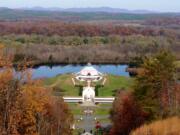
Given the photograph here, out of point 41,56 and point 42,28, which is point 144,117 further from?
point 42,28

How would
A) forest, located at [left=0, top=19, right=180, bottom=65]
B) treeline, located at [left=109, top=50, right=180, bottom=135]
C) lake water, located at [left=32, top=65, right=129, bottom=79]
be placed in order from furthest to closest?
forest, located at [left=0, top=19, right=180, bottom=65]
lake water, located at [left=32, top=65, right=129, bottom=79]
treeline, located at [left=109, top=50, right=180, bottom=135]

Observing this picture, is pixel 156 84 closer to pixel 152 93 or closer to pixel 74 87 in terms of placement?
pixel 152 93

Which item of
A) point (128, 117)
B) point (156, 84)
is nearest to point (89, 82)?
point (128, 117)

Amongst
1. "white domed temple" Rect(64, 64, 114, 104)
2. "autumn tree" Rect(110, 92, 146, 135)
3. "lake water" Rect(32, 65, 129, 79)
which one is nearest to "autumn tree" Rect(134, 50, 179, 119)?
"autumn tree" Rect(110, 92, 146, 135)

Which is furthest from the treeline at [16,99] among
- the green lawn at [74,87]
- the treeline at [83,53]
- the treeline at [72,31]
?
the treeline at [72,31]

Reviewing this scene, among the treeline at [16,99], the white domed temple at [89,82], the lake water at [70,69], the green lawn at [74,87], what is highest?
the treeline at [16,99]

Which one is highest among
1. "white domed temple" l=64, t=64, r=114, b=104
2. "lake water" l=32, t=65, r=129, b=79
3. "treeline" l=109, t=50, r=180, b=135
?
"treeline" l=109, t=50, r=180, b=135

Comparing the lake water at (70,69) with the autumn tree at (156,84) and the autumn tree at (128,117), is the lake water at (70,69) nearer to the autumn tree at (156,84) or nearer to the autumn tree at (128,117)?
the autumn tree at (128,117)

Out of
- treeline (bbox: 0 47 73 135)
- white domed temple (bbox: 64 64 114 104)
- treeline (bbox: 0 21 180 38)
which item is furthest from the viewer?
treeline (bbox: 0 21 180 38)

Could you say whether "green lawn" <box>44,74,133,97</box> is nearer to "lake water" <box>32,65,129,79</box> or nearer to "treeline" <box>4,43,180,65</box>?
"lake water" <box>32,65,129,79</box>
